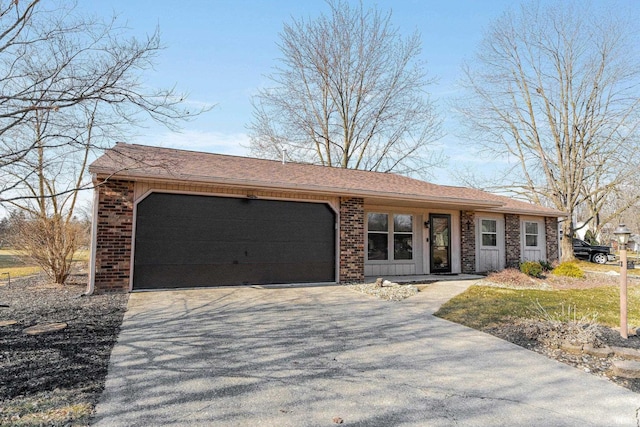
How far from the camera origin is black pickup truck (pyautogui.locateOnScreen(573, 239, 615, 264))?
68.5 feet

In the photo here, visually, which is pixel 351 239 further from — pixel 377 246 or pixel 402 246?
pixel 402 246

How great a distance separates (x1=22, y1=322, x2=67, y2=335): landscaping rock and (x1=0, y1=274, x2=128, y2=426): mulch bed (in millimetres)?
70

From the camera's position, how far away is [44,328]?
15.1 ft

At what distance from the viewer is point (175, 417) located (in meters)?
2.55

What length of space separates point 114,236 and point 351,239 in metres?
5.43

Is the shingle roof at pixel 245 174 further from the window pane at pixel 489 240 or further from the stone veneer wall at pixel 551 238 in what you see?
the stone veneer wall at pixel 551 238

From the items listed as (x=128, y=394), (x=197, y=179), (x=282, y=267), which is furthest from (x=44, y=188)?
(x=128, y=394)

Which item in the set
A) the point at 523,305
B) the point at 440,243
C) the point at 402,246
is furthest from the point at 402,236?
the point at 523,305

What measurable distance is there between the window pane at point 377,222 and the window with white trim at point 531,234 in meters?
6.51

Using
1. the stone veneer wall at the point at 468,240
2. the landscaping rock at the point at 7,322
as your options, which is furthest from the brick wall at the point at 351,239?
the landscaping rock at the point at 7,322

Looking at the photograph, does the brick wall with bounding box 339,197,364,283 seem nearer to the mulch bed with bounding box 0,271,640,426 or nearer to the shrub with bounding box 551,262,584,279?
the mulch bed with bounding box 0,271,640,426

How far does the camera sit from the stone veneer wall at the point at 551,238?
14.6m

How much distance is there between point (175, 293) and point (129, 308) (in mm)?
1438

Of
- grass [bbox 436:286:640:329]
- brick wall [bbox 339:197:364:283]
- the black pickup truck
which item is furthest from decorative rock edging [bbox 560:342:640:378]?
the black pickup truck
